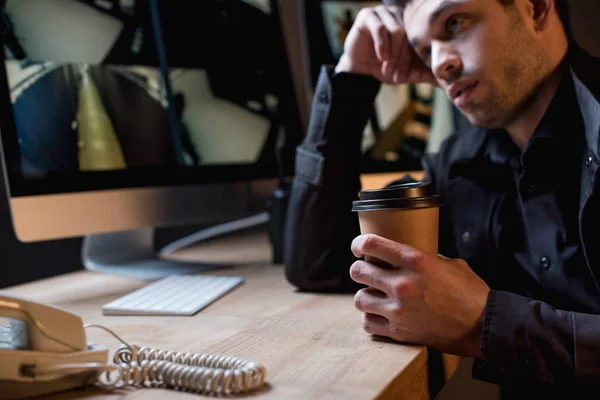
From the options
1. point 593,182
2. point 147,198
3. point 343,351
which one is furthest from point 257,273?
point 593,182

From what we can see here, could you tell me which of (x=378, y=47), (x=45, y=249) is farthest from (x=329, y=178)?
(x=45, y=249)

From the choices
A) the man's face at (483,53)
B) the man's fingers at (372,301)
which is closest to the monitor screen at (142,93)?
the man's face at (483,53)

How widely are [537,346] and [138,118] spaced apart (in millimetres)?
890

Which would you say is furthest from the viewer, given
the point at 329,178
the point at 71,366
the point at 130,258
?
the point at 130,258

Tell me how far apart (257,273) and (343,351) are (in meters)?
0.58

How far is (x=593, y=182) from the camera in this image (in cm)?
89

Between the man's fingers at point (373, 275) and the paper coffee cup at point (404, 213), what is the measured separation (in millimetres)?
47

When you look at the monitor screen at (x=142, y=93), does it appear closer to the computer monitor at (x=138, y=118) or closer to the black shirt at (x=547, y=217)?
the computer monitor at (x=138, y=118)

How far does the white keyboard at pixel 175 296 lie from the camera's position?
877 mm

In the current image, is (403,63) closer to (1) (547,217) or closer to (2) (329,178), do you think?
(2) (329,178)

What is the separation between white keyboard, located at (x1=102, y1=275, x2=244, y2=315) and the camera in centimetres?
88

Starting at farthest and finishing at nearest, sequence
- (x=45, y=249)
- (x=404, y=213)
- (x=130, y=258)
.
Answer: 1. (x=45, y=249)
2. (x=130, y=258)
3. (x=404, y=213)

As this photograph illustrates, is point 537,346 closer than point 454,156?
Yes

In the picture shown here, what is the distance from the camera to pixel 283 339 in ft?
2.34
